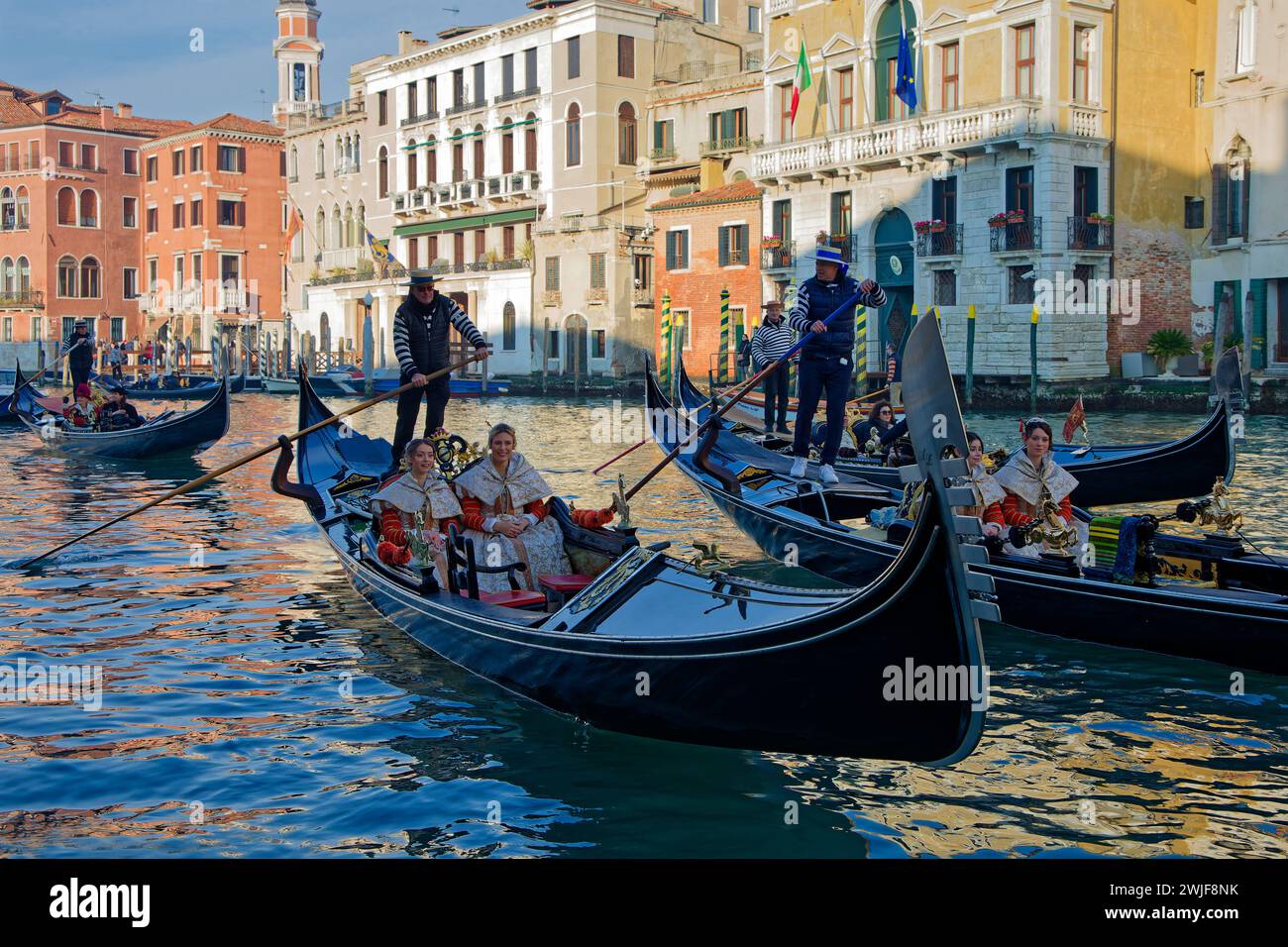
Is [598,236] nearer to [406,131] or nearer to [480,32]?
[480,32]

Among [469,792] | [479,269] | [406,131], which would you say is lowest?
[469,792]

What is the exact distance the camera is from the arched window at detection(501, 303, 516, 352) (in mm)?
30094

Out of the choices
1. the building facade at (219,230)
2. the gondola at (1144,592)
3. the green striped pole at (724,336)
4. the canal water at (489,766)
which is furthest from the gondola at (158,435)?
the building facade at (219,230)

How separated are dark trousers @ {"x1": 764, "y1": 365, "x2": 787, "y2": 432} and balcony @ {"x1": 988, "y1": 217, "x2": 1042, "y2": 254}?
28.8ft

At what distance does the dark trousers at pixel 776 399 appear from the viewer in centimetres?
1139

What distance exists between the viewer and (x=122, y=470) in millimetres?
12398

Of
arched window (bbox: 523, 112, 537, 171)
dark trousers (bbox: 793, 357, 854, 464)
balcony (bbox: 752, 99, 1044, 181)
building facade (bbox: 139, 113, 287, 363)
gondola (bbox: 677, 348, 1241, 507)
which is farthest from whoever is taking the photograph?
building facade (bbox: 139, 113, 287, 363)

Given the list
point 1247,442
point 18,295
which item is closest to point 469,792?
point 1247,442

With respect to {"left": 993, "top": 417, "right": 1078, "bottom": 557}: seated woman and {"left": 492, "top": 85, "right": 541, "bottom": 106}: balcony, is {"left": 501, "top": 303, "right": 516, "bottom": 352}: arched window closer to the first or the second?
{"left": 492, "top": 85, "right": 541, "bottom": 106}: balcony

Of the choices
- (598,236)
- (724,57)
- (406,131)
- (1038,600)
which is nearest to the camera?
(1038,600)

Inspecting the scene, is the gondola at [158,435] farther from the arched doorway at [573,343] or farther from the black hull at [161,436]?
the arched doorway at [573,343]

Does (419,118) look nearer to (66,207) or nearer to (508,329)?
(508,329)

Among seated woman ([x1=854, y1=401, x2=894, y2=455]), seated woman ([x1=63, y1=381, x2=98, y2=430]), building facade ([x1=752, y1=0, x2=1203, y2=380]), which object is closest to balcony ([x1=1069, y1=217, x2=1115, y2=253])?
building facade ([x1=752, y1=0, x2=1203, y2=380])

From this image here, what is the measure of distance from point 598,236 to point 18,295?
20.2m
